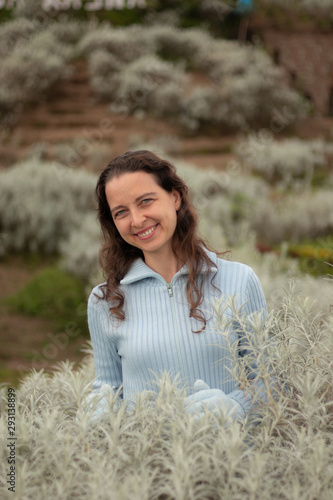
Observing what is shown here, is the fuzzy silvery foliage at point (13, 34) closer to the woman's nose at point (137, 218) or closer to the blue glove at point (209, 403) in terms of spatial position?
the woman's nose at point (137, 218)

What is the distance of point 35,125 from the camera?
11.3m

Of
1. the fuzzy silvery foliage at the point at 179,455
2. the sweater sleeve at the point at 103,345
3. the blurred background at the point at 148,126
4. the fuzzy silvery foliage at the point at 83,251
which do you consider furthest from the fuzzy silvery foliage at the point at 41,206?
the fuzzy silvery foliage at the point at 179,455

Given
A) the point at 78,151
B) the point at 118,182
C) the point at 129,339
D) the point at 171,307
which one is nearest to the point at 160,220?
the point at 118,182

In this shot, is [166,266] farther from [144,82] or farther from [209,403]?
[144,82]

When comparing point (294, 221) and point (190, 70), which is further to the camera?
point (190, 70)

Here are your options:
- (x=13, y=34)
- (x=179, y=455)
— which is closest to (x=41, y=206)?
(x=179, y=455)

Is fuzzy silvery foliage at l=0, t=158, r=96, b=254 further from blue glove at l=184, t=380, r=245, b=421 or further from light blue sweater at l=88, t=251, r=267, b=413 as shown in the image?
blue glove at l=184, t=380, r=245, b=421

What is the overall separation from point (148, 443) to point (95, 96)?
38.8 feet

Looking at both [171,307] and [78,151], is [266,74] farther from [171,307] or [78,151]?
[171,307]

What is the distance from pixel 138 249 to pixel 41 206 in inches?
235

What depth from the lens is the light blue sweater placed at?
1.86m

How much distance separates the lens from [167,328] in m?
Answer: 1.89

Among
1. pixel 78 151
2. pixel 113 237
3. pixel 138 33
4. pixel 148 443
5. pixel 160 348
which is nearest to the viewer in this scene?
pixel 148 443

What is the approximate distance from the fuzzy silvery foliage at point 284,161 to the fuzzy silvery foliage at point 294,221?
2.12m
